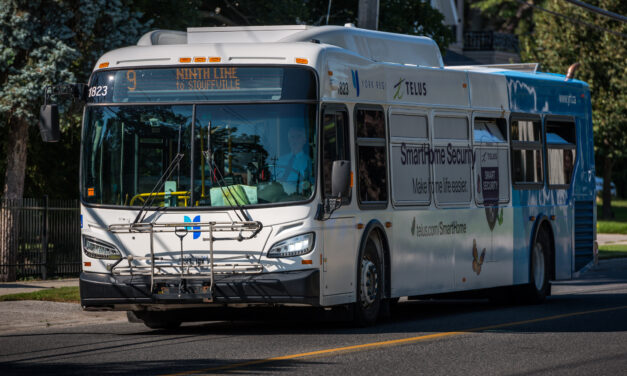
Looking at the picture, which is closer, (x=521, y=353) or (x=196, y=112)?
(x=521, y=353)

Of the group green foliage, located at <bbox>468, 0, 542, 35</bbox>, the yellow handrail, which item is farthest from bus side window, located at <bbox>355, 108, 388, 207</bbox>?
green foliage, located at <bbox>468, 0, 542, 35</bbox>

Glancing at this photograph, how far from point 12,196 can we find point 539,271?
10320 millimetres

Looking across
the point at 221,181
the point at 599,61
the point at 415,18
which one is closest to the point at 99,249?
the point at 221,181

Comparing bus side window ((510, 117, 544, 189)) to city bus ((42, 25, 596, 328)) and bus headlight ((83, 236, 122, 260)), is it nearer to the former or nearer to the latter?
city bus ((42, 25, 596, 328))

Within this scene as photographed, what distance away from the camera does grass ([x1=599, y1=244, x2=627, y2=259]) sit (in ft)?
99.0

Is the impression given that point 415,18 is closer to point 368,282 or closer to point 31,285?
point 31,285

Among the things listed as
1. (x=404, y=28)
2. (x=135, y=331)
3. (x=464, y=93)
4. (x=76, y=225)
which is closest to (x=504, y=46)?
(x=404, y=28)

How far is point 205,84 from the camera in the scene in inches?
510

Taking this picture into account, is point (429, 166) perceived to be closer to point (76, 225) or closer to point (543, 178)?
point (543, 178)

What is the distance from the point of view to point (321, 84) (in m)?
12.9

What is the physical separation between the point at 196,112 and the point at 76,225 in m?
11.6

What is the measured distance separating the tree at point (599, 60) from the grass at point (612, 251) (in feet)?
36.4

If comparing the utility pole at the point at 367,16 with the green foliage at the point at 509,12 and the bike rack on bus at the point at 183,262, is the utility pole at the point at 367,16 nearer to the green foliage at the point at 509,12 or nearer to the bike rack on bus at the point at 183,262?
the bike rack on bus at the point at 183,262

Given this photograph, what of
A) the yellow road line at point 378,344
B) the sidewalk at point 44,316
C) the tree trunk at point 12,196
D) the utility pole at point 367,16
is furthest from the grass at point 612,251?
the sidewalk at point 44,316
